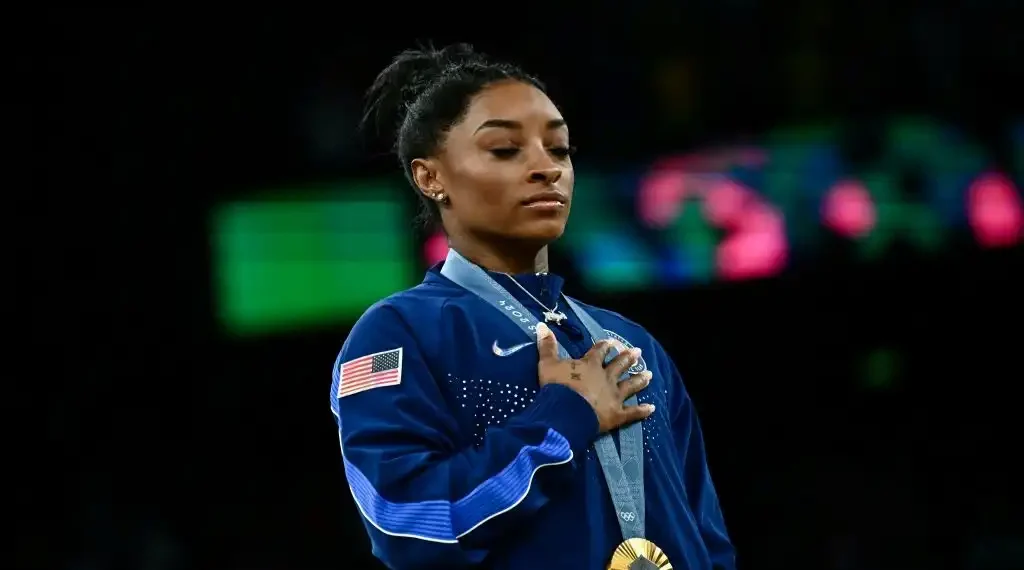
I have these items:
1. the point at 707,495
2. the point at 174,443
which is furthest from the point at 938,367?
the point at 707,495

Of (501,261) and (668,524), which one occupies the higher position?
(501,261)

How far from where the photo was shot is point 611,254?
23.5 ft

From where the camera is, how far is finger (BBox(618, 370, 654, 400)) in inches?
85.0

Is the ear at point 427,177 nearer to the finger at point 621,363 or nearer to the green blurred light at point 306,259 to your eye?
the finger at point 621,363

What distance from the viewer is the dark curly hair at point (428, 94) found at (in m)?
2.36

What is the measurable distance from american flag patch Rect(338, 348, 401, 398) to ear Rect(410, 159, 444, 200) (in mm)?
352

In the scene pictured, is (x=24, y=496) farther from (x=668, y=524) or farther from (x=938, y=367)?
(x=668, y=524)

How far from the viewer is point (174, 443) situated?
23.7 ft

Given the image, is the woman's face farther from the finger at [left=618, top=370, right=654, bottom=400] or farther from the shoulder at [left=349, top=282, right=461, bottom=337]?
the finger at [left=618, top=370, right=654, bottom=400]

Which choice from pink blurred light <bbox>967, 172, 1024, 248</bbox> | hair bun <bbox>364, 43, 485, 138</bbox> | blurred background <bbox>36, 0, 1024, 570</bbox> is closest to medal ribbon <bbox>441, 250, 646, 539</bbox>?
hair bun <bbox>364, 43, 485, 138</bbox>

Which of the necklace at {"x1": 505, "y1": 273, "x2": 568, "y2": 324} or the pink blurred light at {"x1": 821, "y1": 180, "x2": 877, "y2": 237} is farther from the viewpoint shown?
the pink blurred light at {"x1": 821, "y1": 180, "x2": 877, "y2": 237}

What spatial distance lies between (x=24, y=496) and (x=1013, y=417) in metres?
5.27

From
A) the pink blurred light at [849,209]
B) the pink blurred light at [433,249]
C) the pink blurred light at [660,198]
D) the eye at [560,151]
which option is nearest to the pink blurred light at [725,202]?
the pink blurred light at [660,198]

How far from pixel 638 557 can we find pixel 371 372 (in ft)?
1.58
